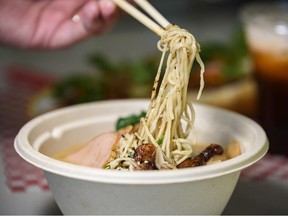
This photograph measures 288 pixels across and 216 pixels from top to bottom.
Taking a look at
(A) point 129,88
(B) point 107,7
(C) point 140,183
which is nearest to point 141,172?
(C) point 140,183

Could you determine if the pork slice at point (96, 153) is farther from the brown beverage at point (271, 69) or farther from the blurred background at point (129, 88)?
the brown beverage at point (271, 69)

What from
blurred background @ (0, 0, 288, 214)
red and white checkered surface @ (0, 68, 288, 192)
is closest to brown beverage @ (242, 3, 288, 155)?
blurred background @ (0, 0, 288, 214)

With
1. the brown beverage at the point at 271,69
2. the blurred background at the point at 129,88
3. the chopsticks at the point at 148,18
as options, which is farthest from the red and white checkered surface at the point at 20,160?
the chopsticks at the point at 148,18

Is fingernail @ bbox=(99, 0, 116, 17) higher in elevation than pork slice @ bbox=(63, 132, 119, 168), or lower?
higher

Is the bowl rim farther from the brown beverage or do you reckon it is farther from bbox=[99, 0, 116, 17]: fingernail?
the brown beverage

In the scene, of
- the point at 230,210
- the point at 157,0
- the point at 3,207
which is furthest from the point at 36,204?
the point at 157,0

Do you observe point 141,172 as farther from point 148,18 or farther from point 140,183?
point 148,18

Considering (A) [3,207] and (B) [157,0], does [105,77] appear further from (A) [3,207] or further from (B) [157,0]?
(B) [157,0]
